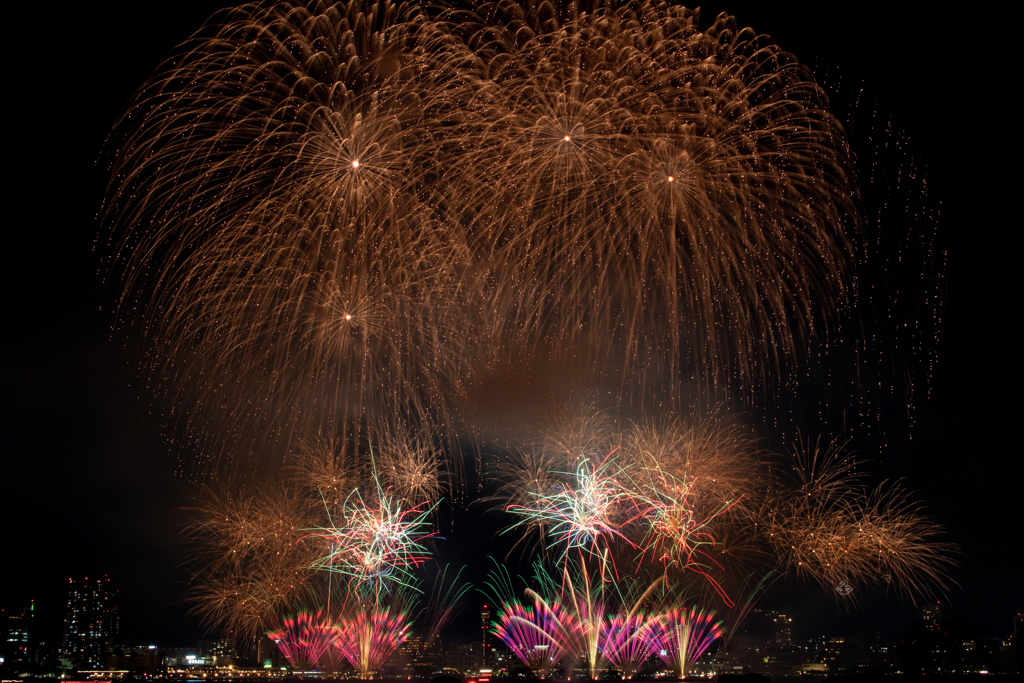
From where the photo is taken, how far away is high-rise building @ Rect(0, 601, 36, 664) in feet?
370

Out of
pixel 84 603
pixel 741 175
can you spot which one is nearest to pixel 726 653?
pixel 741 175

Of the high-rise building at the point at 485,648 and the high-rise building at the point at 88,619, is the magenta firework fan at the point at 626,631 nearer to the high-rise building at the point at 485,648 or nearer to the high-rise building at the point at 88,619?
the high-rise building at the point at 485,648

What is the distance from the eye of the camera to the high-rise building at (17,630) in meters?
113

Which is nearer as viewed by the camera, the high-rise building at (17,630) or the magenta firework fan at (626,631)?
the magenta firework fan at (626,631)

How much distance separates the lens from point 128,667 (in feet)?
326

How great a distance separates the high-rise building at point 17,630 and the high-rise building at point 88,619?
39.3m

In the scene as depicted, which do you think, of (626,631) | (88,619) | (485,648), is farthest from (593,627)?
(88,619)

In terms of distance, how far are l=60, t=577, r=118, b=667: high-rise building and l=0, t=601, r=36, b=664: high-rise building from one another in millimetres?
39305

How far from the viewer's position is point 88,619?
A: 564 feet

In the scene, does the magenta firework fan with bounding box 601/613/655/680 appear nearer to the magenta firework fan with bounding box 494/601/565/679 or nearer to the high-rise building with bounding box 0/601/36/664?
the magenta firework fan with bounding box 494/601/565/679

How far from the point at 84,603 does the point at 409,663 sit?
9749 cm

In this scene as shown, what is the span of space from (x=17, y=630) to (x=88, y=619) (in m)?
58.9

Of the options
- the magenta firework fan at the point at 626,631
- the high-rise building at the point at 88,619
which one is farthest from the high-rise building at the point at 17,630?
the magenta firework fan at the point at 626,631

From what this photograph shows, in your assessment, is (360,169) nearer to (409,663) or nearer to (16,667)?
(16,667)
